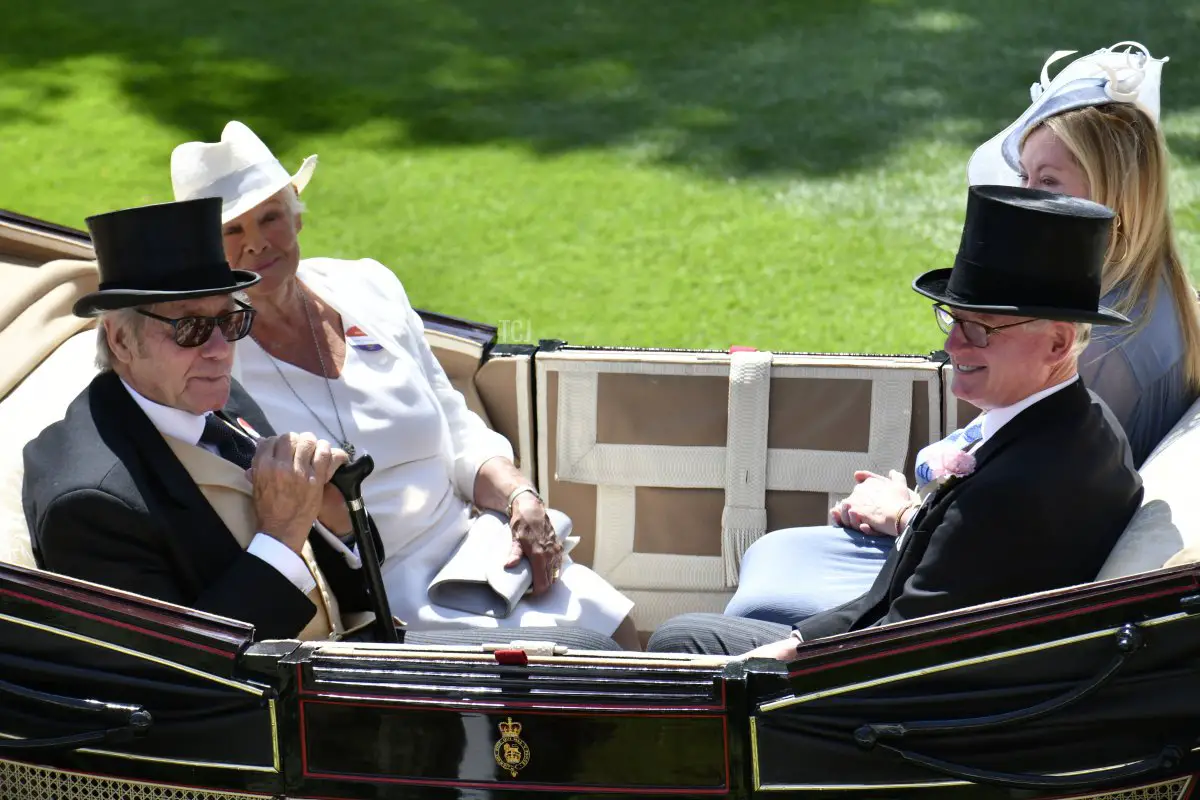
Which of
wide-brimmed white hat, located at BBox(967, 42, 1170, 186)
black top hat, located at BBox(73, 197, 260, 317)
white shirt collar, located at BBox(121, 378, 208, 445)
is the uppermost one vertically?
wide-brimmed white hat, located at BBox(967, 42, 1170, 186)

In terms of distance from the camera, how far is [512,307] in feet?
18.1

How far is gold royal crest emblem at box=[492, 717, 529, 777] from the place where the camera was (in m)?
2.09

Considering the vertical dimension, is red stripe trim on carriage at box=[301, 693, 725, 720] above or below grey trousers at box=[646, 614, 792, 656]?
above

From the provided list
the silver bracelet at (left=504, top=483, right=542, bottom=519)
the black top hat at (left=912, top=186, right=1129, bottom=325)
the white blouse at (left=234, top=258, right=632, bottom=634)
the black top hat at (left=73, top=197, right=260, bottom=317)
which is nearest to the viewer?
the black top hat at (left=912, top=186, right=1129, bottom=325)

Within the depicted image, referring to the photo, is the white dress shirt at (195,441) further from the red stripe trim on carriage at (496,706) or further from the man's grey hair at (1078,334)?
the man's grey hair at (1078,334)

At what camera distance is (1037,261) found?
2168 mm

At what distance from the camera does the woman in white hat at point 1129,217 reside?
2.54 metres

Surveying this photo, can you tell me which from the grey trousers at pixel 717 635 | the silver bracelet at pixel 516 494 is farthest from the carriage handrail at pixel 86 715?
the silver bracelet at pixel 516 494

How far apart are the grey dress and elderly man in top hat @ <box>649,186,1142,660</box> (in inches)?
12.4

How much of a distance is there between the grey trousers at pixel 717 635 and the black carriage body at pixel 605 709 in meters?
0.46

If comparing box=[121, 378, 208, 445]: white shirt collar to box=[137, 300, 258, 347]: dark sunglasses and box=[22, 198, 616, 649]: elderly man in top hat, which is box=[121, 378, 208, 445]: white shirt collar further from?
box=[137, 300, 258, 347]: dark sunglasses

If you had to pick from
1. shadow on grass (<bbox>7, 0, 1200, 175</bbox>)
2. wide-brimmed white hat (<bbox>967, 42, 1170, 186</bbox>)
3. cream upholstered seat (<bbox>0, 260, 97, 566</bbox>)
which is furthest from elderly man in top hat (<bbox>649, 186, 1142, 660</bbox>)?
shadow on grass (<bbox>7, 0, 1200, 175</bbox>)

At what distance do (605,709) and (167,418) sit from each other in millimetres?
864

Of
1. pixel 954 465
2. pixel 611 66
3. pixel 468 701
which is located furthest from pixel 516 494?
pixel 611 66
